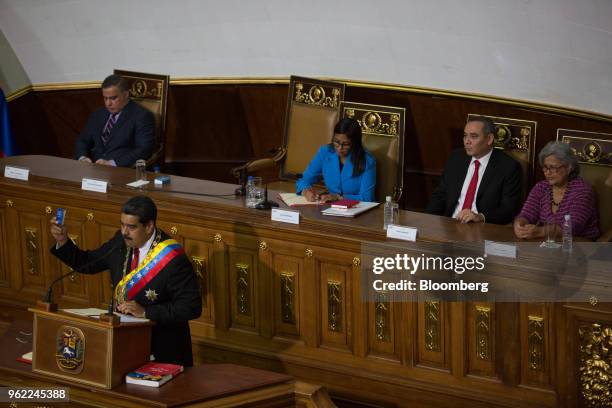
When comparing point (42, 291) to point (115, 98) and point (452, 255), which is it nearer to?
point (115, 98)

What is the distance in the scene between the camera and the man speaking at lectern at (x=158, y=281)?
13.1 feet

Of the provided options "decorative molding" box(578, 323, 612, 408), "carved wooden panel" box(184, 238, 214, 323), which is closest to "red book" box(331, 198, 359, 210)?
"carved wooden panel" box(184, 238, 214, 323)

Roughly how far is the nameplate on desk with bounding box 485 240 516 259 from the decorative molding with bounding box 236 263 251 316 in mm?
1125

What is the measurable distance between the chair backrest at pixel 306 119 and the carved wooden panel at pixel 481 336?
2.29 metres

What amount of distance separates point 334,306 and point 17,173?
1859mm

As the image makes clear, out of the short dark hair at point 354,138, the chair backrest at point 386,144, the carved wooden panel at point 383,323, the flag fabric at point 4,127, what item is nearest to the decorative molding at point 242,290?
the carved wooden panel at point 383,323

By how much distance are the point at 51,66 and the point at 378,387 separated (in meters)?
4.01

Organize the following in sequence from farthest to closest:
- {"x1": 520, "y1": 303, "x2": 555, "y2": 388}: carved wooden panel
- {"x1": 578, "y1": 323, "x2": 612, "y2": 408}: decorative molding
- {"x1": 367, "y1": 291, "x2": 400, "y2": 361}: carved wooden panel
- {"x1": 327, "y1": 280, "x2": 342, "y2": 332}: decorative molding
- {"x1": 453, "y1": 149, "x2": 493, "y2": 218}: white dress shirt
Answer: {"x1": 453, "y1": 149, "x2": 493, "y2": 218}: white dress shirt < {"x1": 327, "y1": 280, "x2": 342, "y2": 332}: decorative molding < {"x1": 367, "y1": 291, "x2": 400, "y2": 361}: carved wooden panel < {"x1": 520, "y1": 303, "x2": 555, "y2": 388}: carved wooden panel < {"x1": 578, "y1": 323, "x2": 612, "y2": 408}: decorative molding

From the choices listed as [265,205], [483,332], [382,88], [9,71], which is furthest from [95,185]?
[9,71]

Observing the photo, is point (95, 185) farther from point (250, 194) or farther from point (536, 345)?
point (536, 345)

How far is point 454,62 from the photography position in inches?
255

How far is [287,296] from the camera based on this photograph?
15.8ft

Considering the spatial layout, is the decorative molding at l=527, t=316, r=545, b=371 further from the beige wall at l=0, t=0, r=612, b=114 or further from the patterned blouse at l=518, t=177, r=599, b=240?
the beige wall at l=0, t=0, r=612, b=114

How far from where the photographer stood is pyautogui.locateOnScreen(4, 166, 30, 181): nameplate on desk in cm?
547
